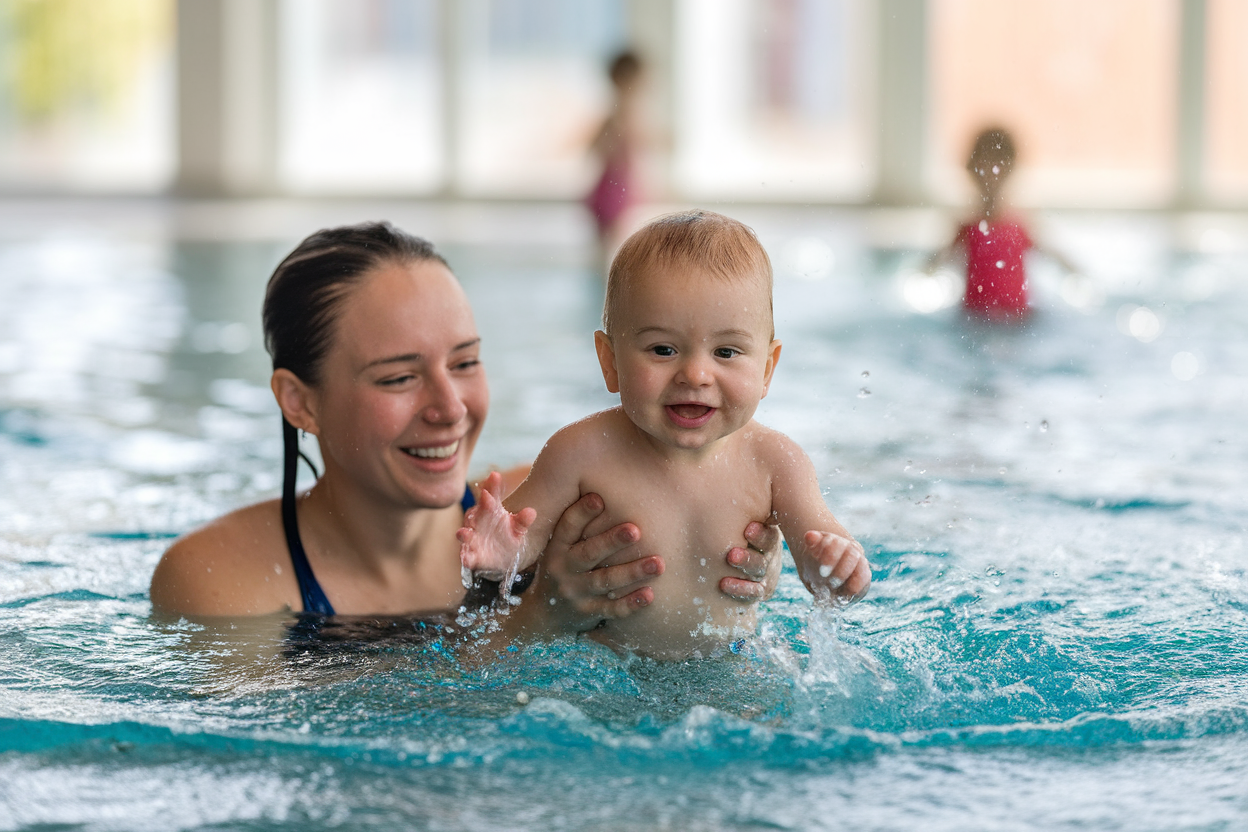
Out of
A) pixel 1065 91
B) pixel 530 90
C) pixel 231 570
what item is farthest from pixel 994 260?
pixel 530 90

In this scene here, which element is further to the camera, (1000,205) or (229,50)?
(229,50)

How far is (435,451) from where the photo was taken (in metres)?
2.80

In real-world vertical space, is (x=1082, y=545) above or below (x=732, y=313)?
below

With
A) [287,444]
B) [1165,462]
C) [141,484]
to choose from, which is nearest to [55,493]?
[141,484]

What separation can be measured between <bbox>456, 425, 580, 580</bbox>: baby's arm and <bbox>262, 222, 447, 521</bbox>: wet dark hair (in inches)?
19.4

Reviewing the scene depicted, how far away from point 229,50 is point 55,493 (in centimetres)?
1454

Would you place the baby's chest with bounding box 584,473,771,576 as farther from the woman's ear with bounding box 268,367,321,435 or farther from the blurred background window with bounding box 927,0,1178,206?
the blurred background window with bounding box 927,0,1178,206

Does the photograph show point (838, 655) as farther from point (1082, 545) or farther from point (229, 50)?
point (229, 50)

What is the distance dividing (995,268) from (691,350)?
18.6ft

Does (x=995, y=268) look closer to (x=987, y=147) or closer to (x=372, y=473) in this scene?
(x=987, y=147)

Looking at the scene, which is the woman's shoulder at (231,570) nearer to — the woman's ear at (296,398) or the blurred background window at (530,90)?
the woman's ear at (296,398)

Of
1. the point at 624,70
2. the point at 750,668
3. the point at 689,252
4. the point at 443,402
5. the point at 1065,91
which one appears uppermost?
the point at 1065,91

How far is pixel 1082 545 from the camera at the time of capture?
13.3 ft

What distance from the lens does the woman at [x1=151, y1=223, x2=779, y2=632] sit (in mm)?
2713
